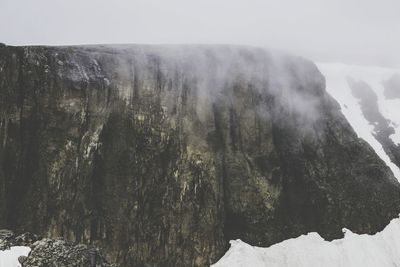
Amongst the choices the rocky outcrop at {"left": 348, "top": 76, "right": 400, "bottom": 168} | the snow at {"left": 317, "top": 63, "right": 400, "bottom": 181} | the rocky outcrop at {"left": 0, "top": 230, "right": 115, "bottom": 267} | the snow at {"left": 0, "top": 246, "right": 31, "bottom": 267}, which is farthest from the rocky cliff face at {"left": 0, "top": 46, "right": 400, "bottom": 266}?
Result: the snow at {"left": 0, "top": 246, "right": 31, "bottom": 267}

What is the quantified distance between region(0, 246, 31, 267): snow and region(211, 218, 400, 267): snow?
21100 millimetres

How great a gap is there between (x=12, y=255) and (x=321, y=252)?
29.3 m

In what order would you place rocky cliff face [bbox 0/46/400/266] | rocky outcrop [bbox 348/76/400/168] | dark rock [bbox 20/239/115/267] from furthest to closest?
rocky outcrop [bbox 348/76/400/168], rocky cliff face [bbox 0/46/400/266], dark rock [bbox 20/239/115/267]

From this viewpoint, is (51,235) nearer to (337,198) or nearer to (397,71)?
(337,198)

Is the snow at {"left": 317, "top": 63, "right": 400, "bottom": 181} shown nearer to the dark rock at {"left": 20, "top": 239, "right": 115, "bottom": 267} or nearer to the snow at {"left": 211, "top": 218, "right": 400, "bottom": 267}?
the snow at {"left": 211, "top": 218, "right": 400, "bottom": 267}

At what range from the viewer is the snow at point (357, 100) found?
58062 mm

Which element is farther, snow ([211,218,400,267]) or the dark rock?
snow ([211,218,400,267])

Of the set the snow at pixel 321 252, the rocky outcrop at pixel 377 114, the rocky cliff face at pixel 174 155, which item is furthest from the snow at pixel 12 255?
the rocky outcrop at pixel 377 114

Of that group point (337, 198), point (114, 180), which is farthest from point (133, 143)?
point (337, 198)

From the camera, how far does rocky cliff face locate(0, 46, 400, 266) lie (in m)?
38.6

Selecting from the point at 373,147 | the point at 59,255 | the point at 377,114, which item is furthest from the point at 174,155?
the point at 377,114

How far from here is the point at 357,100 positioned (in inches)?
2515

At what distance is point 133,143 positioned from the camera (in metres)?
42.0

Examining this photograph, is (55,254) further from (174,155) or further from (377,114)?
(377,114)
